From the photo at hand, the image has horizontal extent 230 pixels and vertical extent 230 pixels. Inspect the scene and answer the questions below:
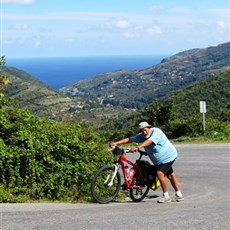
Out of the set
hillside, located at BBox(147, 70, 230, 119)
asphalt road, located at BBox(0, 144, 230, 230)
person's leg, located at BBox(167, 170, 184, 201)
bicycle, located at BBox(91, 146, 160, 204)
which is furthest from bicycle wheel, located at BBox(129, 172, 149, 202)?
hillside, located at BBox(147, 70, 230, 119)

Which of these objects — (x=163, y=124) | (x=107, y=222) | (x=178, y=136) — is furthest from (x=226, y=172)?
(x=163, y=124)

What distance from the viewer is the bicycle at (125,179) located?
895 centimetres

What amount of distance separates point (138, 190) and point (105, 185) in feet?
2.77

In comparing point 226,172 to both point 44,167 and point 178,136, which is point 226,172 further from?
→ point 178,136

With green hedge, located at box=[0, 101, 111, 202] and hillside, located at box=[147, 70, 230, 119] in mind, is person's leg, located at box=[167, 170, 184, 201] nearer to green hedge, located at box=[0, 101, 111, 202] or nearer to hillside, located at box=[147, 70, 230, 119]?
green hedge, located at box=[0, 101, 111, 202]

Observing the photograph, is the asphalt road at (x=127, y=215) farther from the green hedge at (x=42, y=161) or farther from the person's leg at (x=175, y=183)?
the green hedge at (x=42, y=161)

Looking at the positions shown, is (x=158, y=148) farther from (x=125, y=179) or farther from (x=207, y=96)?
(x=207, y=96)

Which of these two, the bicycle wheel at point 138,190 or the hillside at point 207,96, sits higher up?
A: the hillside at point 207,96

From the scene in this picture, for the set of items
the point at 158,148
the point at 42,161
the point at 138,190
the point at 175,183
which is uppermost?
the point at 158,148

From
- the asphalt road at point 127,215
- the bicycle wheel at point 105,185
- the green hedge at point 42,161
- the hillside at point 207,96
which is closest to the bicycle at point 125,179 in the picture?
the bicycle wheel at point 105,185

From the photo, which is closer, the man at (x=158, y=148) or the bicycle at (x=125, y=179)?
the man at (x=158, y=148)

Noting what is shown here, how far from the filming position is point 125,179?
9227 millimetres

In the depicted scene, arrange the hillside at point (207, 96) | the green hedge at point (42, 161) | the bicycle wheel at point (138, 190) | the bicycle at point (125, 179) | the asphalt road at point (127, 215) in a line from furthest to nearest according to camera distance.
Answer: the hillside at point (207, 96) → the bicycle wheel at point (138, 190) → the bicycle at point (125, 179) → the green hedge at point (42, 161) → the asphalt road at point (127, 215)

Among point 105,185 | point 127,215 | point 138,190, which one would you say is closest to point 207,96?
point 138,190
